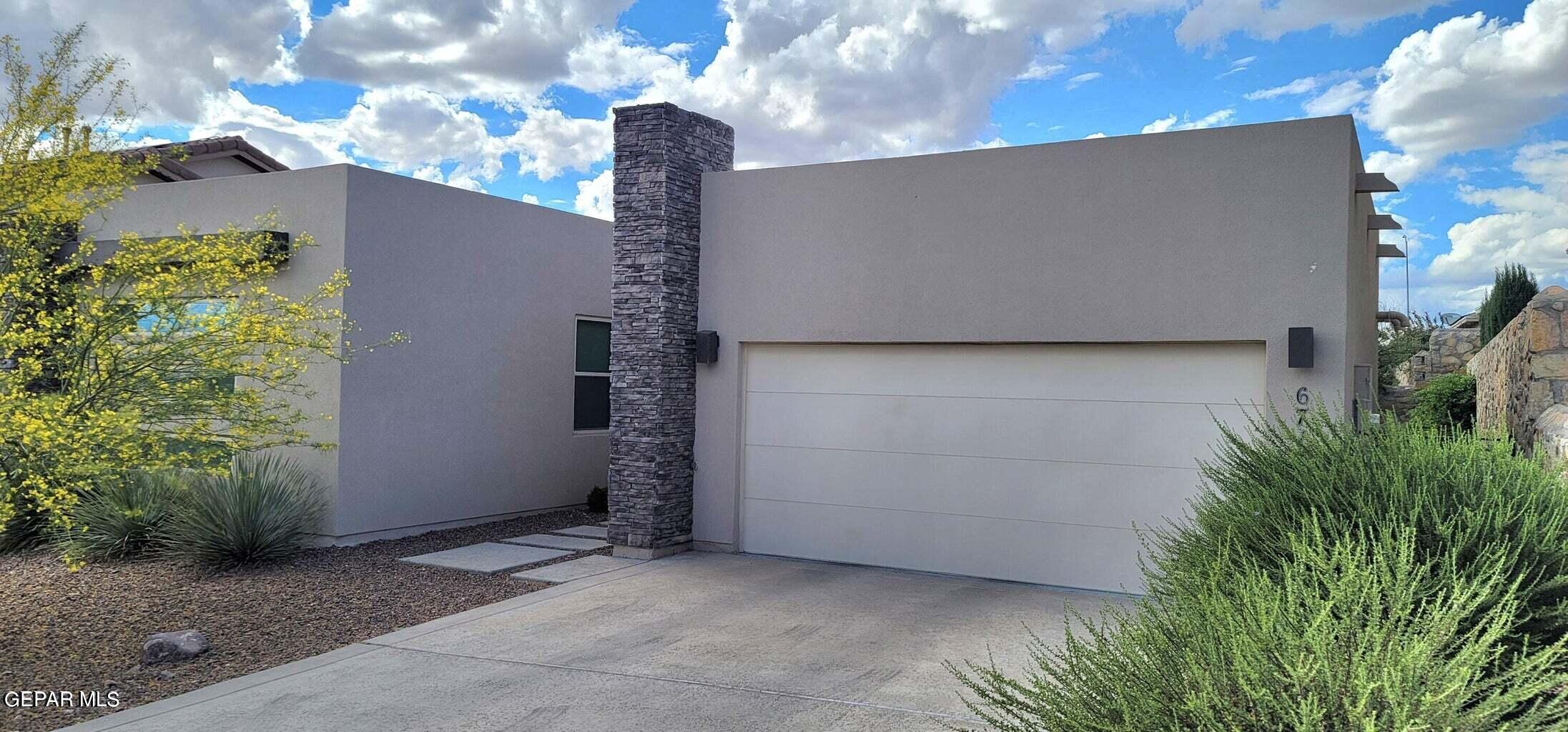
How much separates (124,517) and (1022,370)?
777cm

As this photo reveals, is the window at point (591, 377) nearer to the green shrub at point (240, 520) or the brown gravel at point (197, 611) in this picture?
the brown gravel at point (197, 611)

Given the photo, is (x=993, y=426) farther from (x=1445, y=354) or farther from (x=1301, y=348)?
(x=1445, y=354)

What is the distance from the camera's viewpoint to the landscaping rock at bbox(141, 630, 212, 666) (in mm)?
5996

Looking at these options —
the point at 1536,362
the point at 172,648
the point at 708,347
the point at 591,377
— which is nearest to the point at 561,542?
the point at 708,347

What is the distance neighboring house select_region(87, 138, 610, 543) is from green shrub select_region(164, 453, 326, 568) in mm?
477

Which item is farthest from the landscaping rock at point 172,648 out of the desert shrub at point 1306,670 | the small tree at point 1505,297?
the small tree at point 1505,297

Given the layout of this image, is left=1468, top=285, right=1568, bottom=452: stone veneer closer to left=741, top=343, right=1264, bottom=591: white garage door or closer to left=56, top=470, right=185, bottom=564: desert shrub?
left=741, top=343, right=1264, bottom=591: white garage door

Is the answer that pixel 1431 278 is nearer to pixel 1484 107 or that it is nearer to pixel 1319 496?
pixel 1484 107

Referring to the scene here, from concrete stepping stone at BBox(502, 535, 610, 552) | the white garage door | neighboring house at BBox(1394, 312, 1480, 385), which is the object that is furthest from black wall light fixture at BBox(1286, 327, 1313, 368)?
neighboring house at BBox(1394, 312, 1480, 385)

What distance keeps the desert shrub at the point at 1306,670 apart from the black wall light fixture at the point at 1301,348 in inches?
167

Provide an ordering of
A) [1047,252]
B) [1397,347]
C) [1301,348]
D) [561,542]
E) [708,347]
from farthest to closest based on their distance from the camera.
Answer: [1397,347] → [561,542] → [708,347] → [1047,252] → [1301,348]

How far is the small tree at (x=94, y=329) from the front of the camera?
6133 mm

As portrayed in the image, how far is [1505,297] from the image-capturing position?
17.8 meters

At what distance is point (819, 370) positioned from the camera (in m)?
9.09
